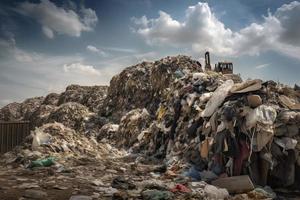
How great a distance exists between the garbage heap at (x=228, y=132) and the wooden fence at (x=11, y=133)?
5270 mm

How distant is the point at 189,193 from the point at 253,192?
0.96m

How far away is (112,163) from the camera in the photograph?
24.3ft

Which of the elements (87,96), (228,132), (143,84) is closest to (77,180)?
(228,132)

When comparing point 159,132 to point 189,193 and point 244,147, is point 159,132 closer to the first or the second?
point 244,147

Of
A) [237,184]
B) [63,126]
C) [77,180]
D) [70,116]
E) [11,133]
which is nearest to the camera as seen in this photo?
[237,184]

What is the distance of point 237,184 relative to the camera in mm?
5172

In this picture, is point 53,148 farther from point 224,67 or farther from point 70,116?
point 224,67

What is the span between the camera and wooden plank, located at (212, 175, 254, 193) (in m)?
5.13

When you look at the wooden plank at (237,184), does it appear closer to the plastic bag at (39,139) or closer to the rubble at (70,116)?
the plastic bag at (39,139)

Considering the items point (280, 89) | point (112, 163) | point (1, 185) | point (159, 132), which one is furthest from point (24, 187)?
point (280, 89)

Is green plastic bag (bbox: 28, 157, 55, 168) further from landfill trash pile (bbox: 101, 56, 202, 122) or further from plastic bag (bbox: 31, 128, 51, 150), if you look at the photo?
landfill trash pile (bbox: 101, 56, 202, 122)

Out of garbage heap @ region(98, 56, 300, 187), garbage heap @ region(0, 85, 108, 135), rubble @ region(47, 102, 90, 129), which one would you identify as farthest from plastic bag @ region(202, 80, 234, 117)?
rubble @ region(47, 102, 90, 129)

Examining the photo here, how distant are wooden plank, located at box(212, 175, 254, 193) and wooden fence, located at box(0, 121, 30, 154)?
29.6 ft

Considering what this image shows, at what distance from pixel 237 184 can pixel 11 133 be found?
378 inches
